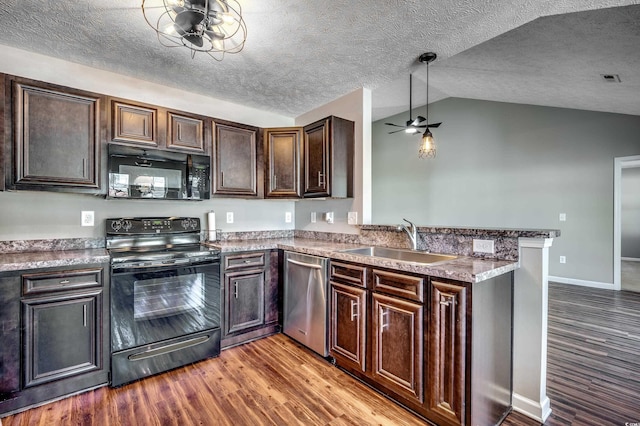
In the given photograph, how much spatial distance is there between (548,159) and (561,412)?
4329 mm

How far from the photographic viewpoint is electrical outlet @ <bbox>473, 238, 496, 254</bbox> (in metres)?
1.95

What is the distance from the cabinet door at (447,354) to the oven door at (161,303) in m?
1.78

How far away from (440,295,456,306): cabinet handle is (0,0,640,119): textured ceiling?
172cm

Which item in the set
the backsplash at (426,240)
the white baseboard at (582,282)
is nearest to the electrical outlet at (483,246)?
the backsplash at (426,240)

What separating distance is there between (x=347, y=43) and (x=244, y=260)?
2.02 meters

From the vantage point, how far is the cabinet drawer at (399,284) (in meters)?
1.77

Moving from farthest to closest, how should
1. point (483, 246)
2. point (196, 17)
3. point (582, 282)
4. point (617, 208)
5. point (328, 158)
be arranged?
point (582, 282), point (617, 208), point (328, 158), point (483, 246), point (196, 17)

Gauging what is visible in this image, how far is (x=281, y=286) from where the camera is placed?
9.80 feet

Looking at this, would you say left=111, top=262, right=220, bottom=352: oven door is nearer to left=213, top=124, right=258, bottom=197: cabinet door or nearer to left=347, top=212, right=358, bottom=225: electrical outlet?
left=213, top=124, right=258, bottom=197: cabinet door

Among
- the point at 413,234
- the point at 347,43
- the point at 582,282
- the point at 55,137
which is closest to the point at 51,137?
the point at 55,137

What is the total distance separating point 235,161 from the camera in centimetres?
311

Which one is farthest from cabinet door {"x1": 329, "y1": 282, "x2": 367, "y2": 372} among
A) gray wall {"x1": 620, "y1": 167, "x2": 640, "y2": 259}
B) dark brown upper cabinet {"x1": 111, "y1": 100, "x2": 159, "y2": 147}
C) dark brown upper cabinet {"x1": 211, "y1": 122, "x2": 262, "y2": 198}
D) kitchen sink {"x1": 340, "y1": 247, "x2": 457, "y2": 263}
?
gray wall {"x1": 620, "y1": 167, "x2": 640, "y2": 259}

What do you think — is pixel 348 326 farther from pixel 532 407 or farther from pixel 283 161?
pixel 283 161

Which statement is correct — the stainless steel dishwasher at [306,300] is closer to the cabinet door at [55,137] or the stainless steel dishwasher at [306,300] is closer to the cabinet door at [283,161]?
the cabinet door at [283,161]
